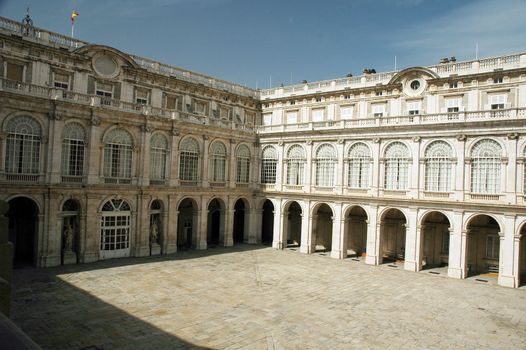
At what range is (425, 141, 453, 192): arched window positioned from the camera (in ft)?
104

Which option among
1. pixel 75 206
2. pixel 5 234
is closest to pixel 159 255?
pixel 75 206

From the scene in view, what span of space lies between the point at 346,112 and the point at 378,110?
331 centimetres

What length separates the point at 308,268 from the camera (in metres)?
31.7

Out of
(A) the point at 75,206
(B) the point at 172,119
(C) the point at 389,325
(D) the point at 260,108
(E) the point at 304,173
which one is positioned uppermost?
(D) the point at 260,108

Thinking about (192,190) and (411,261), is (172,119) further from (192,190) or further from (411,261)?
(411,261)

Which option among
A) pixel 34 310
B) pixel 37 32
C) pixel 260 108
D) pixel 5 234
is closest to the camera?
pixel 5 234

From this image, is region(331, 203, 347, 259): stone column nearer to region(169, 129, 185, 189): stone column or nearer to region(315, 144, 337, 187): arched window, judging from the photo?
region(315, 144, 337, 187): arched window

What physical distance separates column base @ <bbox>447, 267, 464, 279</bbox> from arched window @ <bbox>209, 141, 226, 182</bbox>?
2154 centimetres

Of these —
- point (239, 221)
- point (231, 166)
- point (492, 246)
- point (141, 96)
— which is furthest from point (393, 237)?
point (141, 96)

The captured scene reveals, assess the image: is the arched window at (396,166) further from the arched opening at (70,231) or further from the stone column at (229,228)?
the arched opening at (70,231)

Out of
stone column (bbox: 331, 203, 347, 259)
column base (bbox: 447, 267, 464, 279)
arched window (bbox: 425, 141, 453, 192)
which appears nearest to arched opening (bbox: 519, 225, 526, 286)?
column base (bbox: 447, 267, 464, 279)

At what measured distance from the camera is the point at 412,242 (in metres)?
32.9

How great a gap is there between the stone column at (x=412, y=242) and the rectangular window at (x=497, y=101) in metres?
10.6

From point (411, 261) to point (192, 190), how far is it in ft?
65.1
